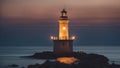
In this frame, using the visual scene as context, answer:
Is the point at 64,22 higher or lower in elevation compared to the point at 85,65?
higher

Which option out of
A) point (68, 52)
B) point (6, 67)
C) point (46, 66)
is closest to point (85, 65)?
point (46, 66)

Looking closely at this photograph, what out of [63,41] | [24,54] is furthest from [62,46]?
[24,54]

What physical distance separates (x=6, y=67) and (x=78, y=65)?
14815 mm

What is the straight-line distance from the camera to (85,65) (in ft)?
116

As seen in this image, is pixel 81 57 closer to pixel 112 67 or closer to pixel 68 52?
pixel 68 52

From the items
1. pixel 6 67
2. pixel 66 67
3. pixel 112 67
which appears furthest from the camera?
pixel 6 67

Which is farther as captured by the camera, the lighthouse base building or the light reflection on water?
the light reflection on water

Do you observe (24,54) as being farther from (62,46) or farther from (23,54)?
(62,46)

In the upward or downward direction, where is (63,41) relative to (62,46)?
upward

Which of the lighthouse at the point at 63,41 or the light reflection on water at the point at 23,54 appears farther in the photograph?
the light reflection on water at the point at 23,54

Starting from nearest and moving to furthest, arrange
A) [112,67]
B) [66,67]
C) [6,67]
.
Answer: [66,67] < [112,67] < [6,67]

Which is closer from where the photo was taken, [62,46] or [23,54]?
[62,46]

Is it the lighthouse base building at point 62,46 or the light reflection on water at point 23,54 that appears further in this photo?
the light reflection on water at point 23,54

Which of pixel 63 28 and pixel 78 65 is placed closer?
pixel 78 65
